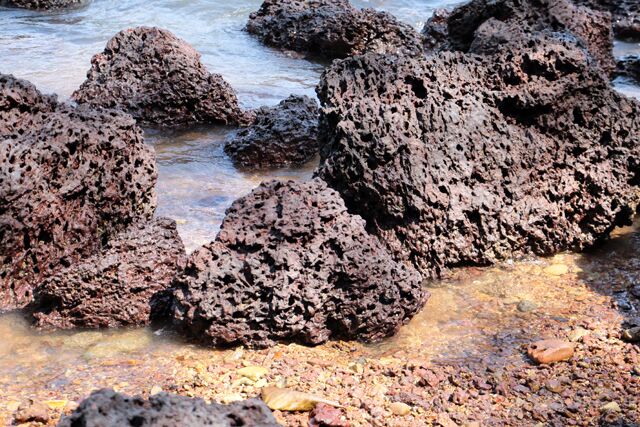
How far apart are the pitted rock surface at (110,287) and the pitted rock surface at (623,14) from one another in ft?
32.6

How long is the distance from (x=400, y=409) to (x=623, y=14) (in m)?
10.7

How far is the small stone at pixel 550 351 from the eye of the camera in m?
3.65

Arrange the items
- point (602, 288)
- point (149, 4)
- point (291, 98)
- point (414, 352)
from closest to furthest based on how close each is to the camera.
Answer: point (414, 352) → point (602, 288) → point (291, 98) → point (149, 4)

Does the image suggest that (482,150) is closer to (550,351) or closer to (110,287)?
(550,351)

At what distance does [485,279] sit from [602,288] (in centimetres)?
64

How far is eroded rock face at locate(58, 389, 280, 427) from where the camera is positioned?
2.28 meters

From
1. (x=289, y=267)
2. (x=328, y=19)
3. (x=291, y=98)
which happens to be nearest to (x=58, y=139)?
(x=289, y=267)

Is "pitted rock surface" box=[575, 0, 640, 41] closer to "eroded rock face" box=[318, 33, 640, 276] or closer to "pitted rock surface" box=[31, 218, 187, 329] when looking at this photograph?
"eroded rock face" box=[318, 33, 640, 276]

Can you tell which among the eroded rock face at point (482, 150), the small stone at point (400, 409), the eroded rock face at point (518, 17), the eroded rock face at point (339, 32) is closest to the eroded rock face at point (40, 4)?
the eroded rock face at point (339, 32)

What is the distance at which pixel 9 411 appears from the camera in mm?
3172

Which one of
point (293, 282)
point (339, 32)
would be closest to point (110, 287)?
point (293, 282)

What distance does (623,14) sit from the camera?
12.3 metres

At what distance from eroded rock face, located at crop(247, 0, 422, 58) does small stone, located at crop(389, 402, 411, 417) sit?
7806 mm

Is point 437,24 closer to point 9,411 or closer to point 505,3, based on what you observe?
point 505,3
